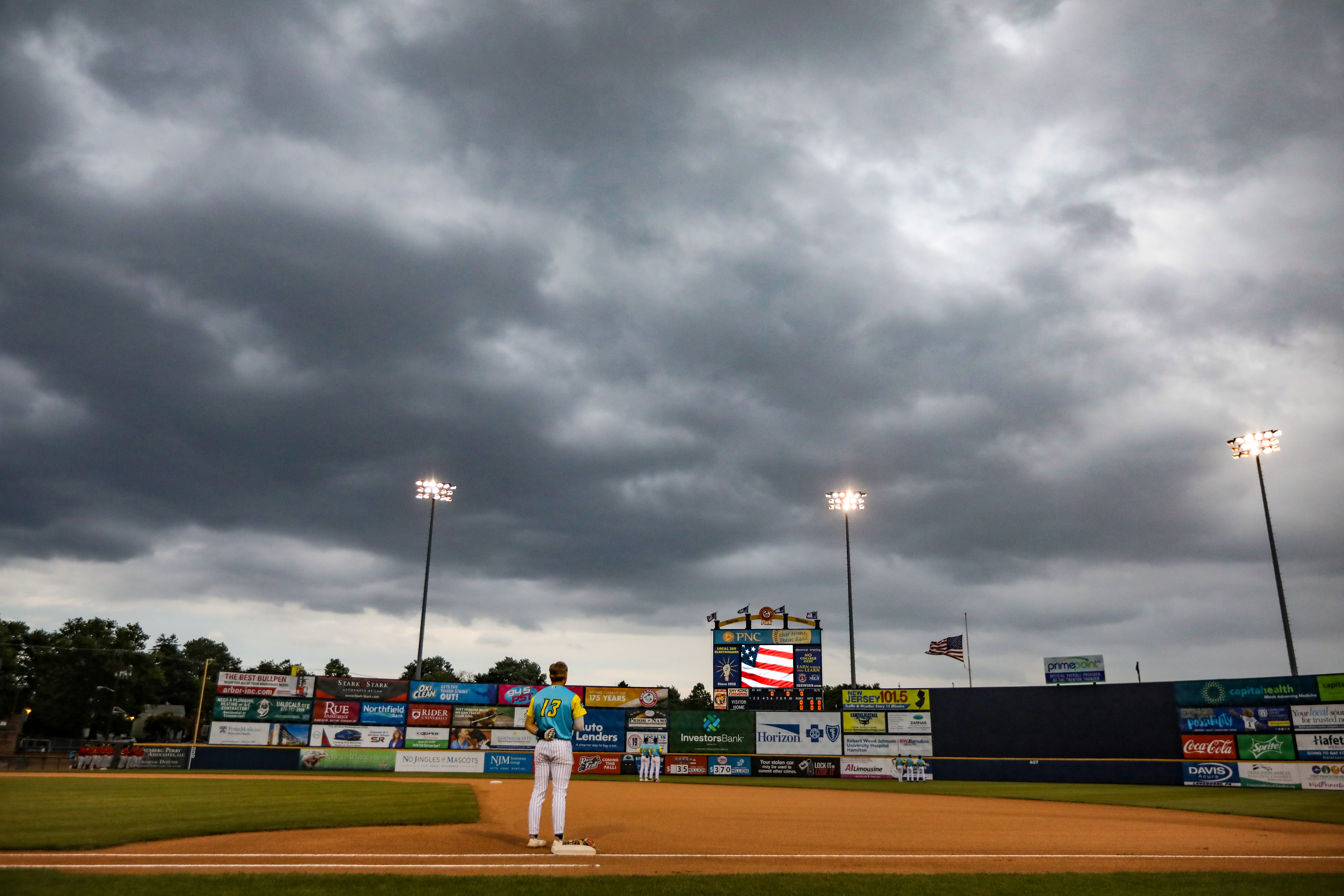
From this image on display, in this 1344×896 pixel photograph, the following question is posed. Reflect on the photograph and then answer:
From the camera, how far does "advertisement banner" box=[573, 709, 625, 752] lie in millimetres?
47594

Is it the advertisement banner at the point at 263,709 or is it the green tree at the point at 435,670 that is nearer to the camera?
the advertisement banner at the point at 263,709

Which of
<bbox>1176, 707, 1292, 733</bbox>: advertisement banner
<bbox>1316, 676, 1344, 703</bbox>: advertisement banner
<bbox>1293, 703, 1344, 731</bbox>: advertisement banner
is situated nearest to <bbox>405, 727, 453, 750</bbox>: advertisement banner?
<bbox>1176, 707, 1292, 733</bbox>: advertisement banner

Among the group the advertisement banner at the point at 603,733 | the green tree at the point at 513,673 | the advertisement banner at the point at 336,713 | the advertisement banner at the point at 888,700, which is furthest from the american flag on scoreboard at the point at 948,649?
the green tree at the point at 513,673

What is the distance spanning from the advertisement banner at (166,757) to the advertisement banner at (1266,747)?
55.2 metres

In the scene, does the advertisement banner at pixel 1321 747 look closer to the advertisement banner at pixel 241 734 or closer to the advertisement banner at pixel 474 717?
the advertisement banner at pixel 474 717

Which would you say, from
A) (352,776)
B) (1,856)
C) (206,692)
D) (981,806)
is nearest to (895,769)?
(981,806)

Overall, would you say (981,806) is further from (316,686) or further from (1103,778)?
(316,686)

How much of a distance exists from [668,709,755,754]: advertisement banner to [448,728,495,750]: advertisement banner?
426 inches

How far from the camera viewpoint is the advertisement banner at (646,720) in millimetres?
48344

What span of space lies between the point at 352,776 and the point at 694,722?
1908 cm

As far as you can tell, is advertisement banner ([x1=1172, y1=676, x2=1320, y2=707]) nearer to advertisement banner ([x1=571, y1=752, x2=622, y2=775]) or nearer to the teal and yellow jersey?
advertisement banner ([x1=571, y1=752, x2=622, y2=775])

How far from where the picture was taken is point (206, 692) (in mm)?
115312

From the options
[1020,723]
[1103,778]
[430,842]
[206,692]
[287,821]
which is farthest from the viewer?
[206,692]

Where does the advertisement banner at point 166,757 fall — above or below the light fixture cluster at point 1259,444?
below
